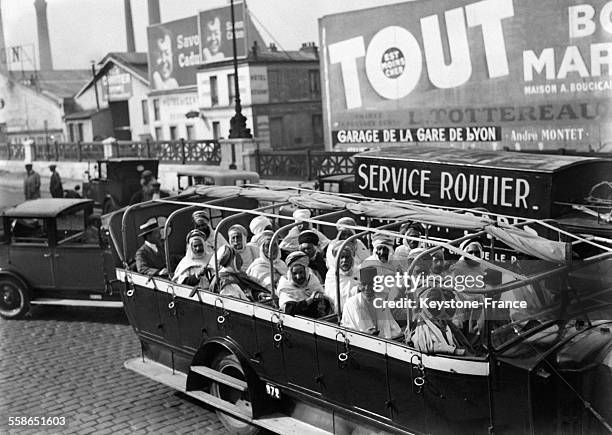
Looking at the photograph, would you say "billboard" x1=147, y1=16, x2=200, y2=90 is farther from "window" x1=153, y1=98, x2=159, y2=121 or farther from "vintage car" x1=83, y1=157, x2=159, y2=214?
"vintage car" x1=83, y1=157, x2=159, y2=214

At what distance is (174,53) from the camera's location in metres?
46.0

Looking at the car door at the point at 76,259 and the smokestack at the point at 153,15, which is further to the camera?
the smokestack at the point at 153,15

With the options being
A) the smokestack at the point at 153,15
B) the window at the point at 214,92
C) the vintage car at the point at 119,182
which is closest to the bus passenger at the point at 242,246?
the vintage car at the point at 119,182

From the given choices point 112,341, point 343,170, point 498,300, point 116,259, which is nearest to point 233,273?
point 116,259

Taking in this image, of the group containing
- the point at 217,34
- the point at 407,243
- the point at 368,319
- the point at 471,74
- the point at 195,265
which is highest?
the point at 217,34

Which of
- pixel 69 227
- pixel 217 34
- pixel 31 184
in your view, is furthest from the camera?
pixel 217 34

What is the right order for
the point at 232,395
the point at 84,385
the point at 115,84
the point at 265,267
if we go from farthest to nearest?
the point at 115,84 → the point at 84,385 → the point at 265,267 → the point at 232,395

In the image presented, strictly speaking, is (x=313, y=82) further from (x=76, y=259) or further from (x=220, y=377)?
(x=220, y=377)

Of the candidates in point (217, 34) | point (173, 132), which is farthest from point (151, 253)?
point (173, 132)

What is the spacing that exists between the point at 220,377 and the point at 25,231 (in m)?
6.26

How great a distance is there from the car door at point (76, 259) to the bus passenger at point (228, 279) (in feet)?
14.6

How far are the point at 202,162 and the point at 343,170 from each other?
9107 millimetres

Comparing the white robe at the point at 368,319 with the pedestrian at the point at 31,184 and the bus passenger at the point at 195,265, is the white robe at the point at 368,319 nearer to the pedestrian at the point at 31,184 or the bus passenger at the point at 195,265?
the bus passenger at the point at 195,265

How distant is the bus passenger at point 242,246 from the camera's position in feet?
28.2
